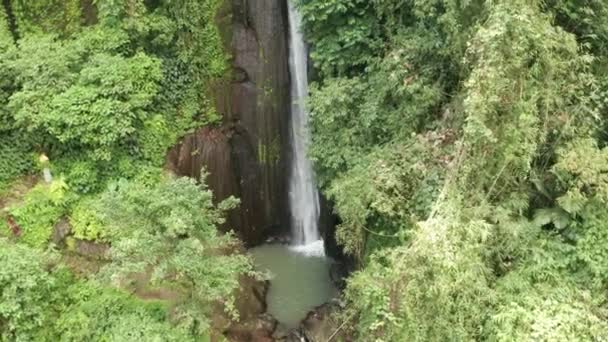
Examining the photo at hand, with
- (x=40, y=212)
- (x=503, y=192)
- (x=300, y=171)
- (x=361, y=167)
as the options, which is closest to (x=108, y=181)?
(x=40, y=212)

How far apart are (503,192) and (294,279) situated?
628 cm

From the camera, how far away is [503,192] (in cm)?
663

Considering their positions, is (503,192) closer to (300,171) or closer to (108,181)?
(300,171)

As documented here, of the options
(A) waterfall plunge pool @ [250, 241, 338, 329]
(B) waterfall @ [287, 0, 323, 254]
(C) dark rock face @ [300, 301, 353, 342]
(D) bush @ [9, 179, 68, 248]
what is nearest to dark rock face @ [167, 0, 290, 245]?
(B) waterfall @ [287, 0, 323, 254]

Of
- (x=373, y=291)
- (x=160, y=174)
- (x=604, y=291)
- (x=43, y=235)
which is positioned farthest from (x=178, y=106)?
(x=604, y=291)

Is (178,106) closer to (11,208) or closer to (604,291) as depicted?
(11,208)

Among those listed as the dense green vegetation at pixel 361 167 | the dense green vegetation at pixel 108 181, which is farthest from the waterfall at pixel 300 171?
the dense green vegetation at pixel 108 181

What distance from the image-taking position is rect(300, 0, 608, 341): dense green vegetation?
5871 millimetres

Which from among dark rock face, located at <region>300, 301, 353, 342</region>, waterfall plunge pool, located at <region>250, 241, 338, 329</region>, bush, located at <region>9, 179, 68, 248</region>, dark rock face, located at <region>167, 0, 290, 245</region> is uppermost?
dark rock face, located at <region>167, 0, 290, 245</region>

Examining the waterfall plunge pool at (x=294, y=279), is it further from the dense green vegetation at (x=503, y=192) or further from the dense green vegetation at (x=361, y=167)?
the dense green vegetation at (x=503, y=192)

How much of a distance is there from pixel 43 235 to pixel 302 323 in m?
5.29

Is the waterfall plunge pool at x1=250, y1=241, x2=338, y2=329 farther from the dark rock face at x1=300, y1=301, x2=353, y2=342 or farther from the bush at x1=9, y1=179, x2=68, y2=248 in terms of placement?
the bush at x1=9, y1=179, x2=68, y2=248

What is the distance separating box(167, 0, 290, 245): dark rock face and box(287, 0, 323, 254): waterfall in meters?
0.20

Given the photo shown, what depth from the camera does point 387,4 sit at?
29.6 ft
